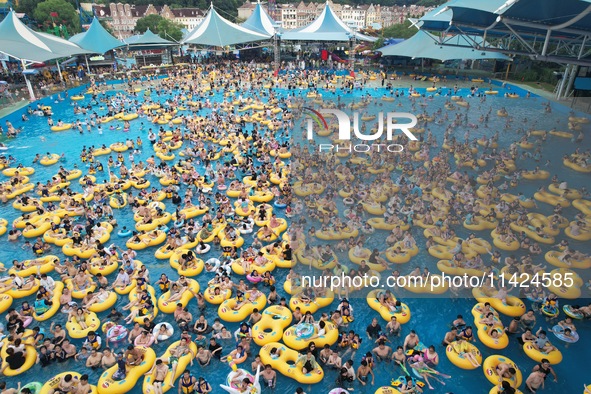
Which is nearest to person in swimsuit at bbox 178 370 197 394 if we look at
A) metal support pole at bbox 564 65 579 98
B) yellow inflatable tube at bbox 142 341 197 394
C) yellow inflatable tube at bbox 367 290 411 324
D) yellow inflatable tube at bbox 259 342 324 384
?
yellow inflatable tube at bbox 142 341 197 394

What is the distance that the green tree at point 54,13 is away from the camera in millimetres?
56000

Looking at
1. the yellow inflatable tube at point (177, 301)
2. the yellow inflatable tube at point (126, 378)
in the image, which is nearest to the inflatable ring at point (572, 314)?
the yellow inflatable tube at point (177, 301)

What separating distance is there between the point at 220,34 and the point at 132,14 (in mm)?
66447

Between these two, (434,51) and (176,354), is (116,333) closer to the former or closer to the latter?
(176,354)

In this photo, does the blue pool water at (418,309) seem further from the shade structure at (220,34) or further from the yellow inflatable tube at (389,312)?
the shade structure at (220,34)

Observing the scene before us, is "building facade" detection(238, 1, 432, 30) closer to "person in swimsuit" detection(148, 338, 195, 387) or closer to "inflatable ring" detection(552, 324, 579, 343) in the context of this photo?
"inflatable ring" detection(552, 324, 579, 343)

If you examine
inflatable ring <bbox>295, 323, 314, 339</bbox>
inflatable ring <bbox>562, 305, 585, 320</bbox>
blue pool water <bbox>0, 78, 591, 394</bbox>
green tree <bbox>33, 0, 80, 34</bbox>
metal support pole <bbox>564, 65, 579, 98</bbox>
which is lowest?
blue pool water <bbox>0, 78, 591, 394</bbox>

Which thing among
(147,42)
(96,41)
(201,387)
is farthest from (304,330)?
(147,42)

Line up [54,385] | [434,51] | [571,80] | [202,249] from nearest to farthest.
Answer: [54,385] < [202,249] < [571,80] < [434,51]

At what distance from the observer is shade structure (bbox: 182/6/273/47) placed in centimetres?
4181

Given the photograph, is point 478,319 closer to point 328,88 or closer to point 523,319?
point 523,319

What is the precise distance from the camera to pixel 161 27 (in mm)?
59844

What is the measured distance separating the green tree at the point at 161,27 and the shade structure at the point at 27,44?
24.7 metres

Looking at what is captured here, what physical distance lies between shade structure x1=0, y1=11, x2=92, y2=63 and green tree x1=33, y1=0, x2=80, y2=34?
26924 millimetres
